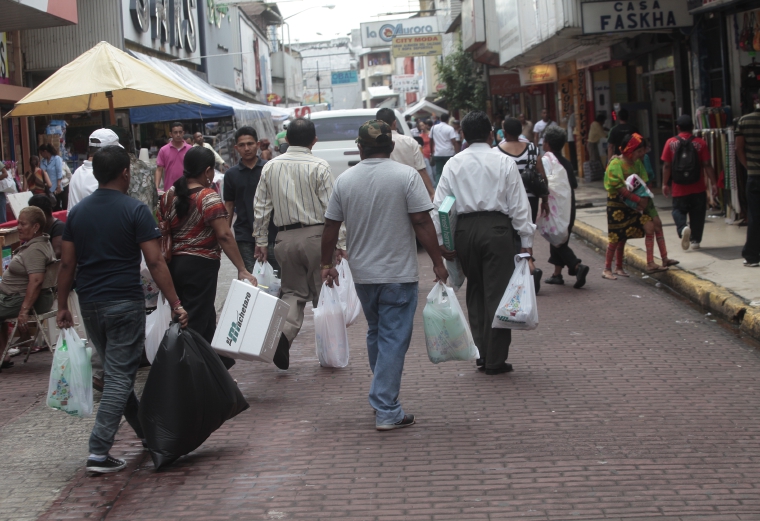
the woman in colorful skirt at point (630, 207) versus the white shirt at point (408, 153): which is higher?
the white shirt at point (408, 153)

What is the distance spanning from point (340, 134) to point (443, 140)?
4.55 metres

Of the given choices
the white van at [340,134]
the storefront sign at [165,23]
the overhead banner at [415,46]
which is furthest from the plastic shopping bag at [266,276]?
the overhead banner at [415,46]

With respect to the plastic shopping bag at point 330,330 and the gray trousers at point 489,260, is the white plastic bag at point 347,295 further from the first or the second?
the gray trousers at point 489,260

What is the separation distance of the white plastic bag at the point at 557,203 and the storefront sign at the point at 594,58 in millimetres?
10466

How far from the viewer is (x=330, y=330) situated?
6.49m

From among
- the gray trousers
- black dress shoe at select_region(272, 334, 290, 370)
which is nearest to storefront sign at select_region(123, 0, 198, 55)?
black dress shoe at select_region(272, 334, 290, 370)

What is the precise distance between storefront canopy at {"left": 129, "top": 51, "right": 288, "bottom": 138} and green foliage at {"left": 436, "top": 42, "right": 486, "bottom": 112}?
10.5 meters

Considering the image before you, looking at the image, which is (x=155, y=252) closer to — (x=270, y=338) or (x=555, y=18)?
(x=270, y=338)

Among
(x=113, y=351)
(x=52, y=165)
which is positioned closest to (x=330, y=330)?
(x=113, y=351)

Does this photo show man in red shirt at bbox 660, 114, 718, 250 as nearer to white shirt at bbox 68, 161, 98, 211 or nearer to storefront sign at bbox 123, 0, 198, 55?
white shirt at bbox 68, 161, 98, 211

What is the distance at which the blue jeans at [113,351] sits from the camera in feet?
15.3

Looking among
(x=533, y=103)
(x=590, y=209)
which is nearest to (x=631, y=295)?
(x=590, y=209)

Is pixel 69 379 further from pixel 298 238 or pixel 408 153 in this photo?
pixel 408 153

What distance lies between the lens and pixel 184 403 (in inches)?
183
